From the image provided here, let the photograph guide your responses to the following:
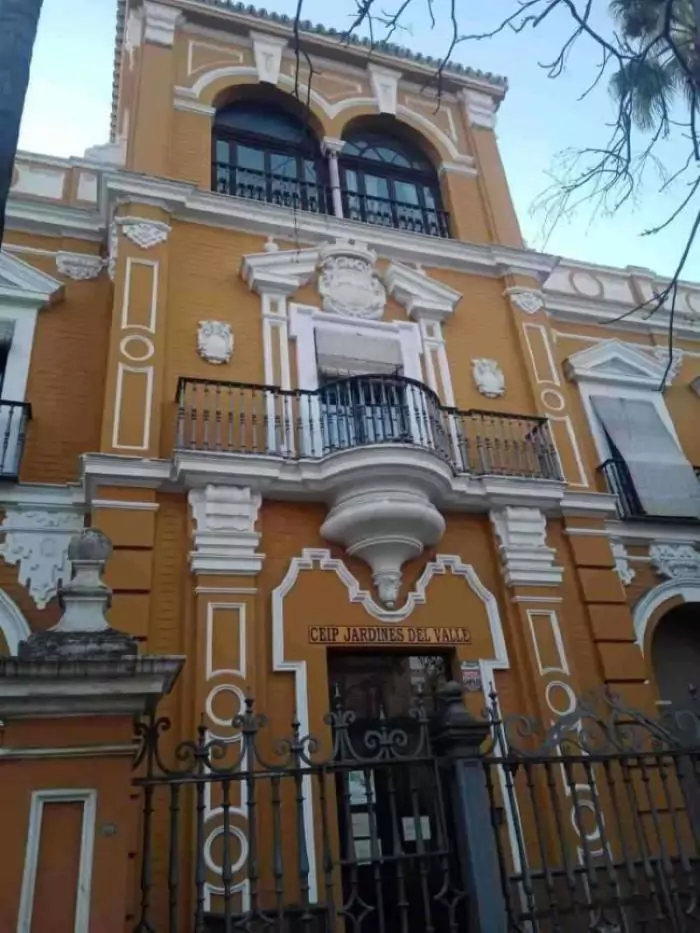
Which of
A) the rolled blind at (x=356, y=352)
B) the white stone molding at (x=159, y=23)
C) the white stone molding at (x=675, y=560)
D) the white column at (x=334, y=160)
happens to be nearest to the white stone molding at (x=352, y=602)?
the rolled blind at (x=356, y=352)

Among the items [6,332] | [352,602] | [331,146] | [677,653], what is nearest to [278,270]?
[331,146]

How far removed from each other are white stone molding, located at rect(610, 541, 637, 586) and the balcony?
531 cm

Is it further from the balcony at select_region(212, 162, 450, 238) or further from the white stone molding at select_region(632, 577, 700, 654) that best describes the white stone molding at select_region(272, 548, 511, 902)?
the balcony at select_region(212, 162, 450, 238)

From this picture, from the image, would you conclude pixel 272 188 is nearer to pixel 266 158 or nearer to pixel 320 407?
pixel 266 158

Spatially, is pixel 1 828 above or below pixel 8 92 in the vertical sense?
below

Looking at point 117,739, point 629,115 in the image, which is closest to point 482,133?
point 629,115

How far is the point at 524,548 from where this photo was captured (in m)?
8.56

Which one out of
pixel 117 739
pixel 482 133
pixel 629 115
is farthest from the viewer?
pixel 482 133

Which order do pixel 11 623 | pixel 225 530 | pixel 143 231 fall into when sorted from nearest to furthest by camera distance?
pixel 11 623
pixel 225 530
pixel 143 231

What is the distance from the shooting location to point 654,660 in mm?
9898

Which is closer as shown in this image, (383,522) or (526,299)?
(383,522)

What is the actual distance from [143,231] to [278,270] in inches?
68.0

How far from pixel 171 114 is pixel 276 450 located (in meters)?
5.75

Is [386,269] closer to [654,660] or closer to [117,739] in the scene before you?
[654,660]
